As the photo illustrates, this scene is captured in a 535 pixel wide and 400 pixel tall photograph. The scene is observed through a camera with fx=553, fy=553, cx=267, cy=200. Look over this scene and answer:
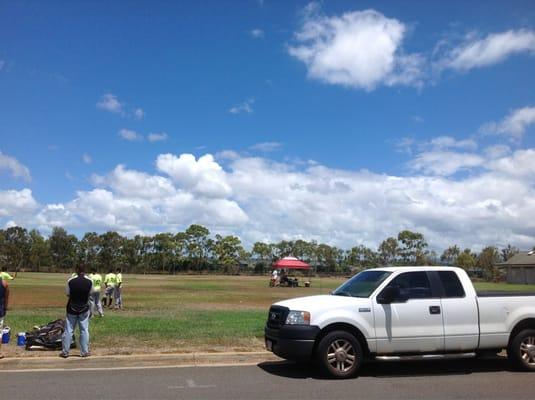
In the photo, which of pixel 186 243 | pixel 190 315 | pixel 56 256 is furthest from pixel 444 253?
pixel 190 315

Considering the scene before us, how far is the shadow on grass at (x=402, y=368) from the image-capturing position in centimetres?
932

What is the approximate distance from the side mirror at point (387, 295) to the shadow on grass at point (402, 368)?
1247 millimetres

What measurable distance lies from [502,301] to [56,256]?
423ft

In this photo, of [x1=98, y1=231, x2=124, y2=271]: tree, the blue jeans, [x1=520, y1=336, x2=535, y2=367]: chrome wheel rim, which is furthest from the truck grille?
[x1=98, y1=231, x2=124, y2=271]: tree

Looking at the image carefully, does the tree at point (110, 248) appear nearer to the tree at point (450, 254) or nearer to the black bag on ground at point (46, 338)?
the tree at point (450, 254)

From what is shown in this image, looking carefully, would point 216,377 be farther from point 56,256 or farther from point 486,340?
point 56,256

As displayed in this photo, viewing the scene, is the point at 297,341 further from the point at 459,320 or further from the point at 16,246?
the point at 16,246

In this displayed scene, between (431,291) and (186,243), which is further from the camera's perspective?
(186,243)

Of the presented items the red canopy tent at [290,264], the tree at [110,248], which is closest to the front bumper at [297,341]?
the red canopy tent at [290,264]

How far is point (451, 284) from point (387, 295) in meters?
1.33

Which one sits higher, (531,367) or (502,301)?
(502,301)

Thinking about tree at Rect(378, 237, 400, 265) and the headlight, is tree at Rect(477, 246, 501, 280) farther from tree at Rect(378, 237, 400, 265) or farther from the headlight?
the headlight

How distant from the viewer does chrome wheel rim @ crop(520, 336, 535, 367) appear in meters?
9.57

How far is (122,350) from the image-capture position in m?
11.1
